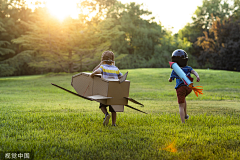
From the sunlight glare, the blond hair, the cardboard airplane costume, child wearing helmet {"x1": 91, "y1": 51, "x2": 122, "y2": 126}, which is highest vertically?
the sunlight glare

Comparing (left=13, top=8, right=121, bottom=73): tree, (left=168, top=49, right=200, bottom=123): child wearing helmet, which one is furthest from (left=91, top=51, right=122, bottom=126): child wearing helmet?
(left=13, top=8, right=121, bottom=73): tree

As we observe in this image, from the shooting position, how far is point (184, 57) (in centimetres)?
580

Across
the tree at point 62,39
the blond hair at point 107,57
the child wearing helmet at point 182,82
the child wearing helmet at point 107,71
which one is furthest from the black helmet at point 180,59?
the tree at point 62,39

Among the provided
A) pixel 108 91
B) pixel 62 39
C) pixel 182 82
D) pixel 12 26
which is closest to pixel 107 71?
pixel 108 91

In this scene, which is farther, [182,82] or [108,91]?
[182,82]

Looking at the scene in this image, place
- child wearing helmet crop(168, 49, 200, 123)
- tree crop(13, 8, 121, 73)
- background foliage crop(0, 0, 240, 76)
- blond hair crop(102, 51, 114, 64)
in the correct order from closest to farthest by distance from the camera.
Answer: blond hair crop(102, 51, 114, 64) < child wearing helmet crop(168, 49, 200, 123) < tree crop(13, 8, 121, 73) < background foliage crop(0, 0, 240, 76)

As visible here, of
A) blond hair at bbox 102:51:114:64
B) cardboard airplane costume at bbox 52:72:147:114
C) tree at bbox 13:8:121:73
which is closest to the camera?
cardboard airplane costume at bbox 52:72:147:114

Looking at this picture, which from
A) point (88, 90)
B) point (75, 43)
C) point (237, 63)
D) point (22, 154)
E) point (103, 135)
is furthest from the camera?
point (237, 63)

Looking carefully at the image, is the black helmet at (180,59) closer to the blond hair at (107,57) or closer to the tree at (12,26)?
the blond hair at (107,57)

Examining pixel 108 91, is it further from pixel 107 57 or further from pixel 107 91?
pixel 107 57

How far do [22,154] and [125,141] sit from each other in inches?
63.6

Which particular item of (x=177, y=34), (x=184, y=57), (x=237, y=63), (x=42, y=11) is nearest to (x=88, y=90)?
(x=184, y=57)

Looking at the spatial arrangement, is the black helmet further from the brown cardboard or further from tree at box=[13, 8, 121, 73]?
tree at box=[13, 8, 121, 73]

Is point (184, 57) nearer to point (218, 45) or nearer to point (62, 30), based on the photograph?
point (62, 30)
